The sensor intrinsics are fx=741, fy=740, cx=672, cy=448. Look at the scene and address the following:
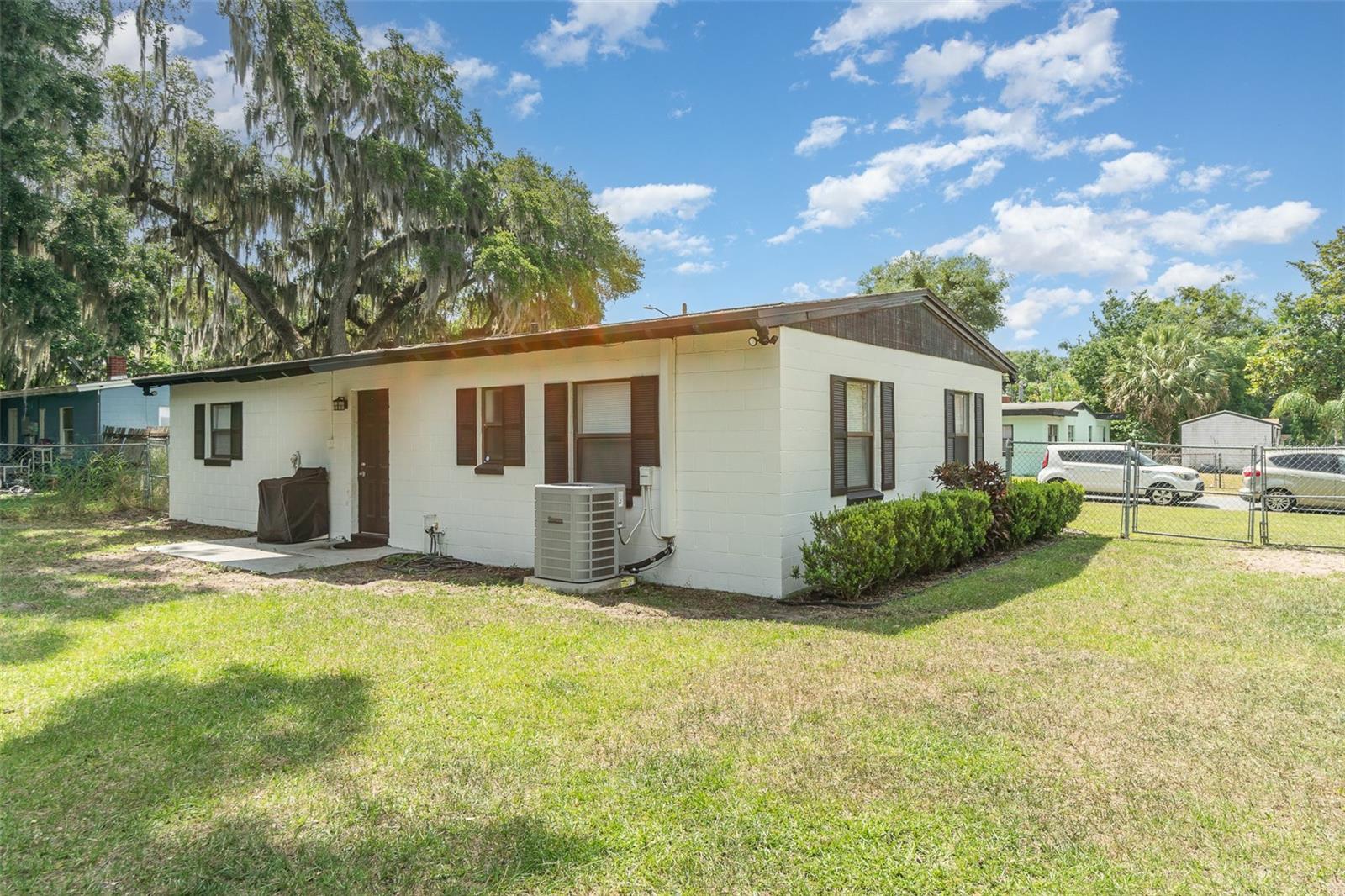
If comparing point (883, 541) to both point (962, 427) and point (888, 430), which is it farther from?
point (962, 427)

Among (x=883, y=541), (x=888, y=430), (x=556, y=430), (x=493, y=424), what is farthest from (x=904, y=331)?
(x=493, y=424)

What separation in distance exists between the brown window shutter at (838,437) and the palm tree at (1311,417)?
25347mm

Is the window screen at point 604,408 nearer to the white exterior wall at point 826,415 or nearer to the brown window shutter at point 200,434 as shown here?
the white exterior wall at point 826,415

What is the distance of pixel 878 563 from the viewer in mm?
6727

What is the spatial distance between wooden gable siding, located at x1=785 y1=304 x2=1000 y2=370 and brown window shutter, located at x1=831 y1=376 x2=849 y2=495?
55cm

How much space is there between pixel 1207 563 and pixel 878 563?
4.70m

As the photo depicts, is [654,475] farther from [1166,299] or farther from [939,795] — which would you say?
[1166,299]

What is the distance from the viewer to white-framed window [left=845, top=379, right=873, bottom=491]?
7980mm

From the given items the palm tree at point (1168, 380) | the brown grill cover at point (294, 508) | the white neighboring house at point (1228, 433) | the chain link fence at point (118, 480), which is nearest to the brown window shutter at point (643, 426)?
the brown grill cover at point (294, 508)

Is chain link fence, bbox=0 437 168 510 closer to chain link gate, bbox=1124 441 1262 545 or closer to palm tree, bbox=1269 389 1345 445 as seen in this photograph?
chain link gate, bbox=1124 441 1262 545

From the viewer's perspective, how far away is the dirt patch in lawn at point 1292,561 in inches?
322

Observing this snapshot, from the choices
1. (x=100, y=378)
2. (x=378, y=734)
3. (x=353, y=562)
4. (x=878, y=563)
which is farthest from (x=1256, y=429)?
(x=100, y=378)

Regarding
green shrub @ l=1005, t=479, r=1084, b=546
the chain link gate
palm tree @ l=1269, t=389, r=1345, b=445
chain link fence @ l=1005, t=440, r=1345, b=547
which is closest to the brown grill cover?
green shrub @ l=1005, t=479, r=1084, b=546

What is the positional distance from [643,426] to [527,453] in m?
1.63
